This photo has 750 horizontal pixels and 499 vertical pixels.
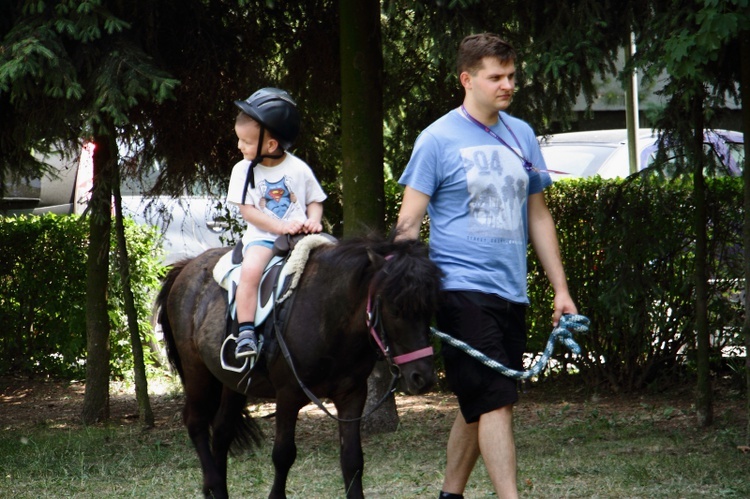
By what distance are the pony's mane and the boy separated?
45 centimetres

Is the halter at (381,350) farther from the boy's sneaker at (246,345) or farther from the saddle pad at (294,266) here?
the saddle pad at (294,266)

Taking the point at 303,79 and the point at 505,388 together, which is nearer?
the point at 505,388

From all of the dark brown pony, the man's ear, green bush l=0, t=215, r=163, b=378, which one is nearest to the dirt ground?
green bush l=0, t=215, r=163, b=378

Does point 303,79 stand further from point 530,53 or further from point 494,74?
point 494,74

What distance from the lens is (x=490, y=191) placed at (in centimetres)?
418

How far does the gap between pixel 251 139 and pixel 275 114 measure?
18 cm

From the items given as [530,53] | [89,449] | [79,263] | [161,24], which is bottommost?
[89,449]

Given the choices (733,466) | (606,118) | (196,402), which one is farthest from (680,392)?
(606,118)

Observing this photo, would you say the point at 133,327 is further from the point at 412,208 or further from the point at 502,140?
the point at 502,140

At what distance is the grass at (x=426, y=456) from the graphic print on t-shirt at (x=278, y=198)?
1832mm

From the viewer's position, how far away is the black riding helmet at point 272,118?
4871 mm

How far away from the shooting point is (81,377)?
1086cm

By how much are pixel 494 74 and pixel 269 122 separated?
1.25 meters

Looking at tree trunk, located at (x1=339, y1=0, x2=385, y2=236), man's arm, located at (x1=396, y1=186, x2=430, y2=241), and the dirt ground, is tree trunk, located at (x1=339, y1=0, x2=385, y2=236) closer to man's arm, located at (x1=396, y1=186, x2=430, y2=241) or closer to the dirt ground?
the dirt ground
